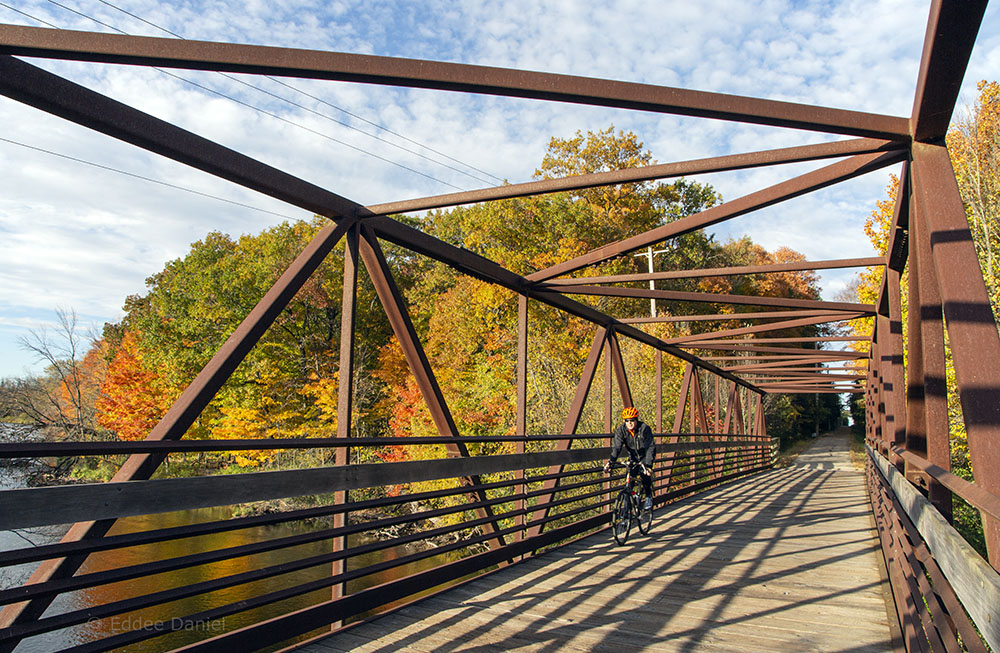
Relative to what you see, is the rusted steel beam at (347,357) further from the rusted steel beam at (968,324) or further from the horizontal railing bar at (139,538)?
the rusted steel beam at (968,324)

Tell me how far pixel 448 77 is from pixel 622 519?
5477 millimetres

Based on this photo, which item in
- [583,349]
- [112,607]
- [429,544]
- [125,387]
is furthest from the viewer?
[125,387]

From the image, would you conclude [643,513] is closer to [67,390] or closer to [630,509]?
[630,509]

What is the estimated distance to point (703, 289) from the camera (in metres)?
34.6

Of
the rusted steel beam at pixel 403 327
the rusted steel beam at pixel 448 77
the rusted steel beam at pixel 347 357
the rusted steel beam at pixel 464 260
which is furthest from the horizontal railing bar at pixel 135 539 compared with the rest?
the rusted steel beam at pixel 448 77

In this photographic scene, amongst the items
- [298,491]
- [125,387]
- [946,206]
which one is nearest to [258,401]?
[125,387]

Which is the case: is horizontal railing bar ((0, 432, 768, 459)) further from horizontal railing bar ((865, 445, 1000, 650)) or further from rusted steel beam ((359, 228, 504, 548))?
horizontal railing bar ((865, 445, 1000, 650))

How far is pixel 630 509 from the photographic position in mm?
7488

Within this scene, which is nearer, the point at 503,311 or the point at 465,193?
the point at 465,193

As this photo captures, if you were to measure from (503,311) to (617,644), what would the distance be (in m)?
20.8

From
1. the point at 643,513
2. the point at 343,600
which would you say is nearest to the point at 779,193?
the point at 343,600

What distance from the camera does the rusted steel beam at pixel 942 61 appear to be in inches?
99.3

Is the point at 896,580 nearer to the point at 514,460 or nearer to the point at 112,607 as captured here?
the point at 514,460

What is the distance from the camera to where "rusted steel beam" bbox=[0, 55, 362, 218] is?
9.95ft
